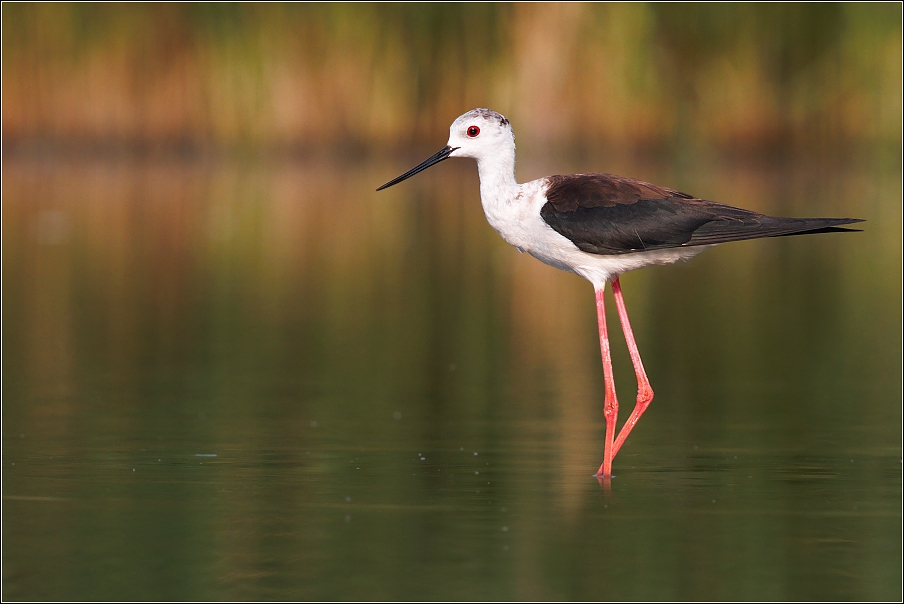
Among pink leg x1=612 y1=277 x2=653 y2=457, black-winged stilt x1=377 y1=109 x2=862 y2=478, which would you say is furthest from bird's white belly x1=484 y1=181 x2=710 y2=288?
pink leg x1=612 y1=277 x2=653 y2=457

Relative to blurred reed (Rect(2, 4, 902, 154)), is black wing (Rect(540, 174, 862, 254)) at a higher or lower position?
lower

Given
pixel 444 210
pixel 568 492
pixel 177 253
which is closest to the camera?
pixel 568 492

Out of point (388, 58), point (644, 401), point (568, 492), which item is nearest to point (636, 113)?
point (388, 58)

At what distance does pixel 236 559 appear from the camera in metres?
4.95

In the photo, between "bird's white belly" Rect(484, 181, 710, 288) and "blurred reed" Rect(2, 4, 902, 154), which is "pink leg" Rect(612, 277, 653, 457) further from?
"blurred reed" Rect(2, 4, 902, 154)

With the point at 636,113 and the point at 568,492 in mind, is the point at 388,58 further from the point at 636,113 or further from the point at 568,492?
the point at 568,492

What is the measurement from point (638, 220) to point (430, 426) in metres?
1.35

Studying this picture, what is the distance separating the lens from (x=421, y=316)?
35.8ft

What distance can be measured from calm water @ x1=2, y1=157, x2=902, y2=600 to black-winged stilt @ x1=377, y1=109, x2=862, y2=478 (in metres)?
0.79

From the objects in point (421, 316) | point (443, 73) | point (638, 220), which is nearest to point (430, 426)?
point (638, 220)

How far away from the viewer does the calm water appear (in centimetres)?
490

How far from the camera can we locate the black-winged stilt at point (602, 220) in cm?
694

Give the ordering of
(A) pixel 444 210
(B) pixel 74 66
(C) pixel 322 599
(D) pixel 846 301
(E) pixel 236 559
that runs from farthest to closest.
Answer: (B) pixel 74 66 → (A) pixel 444 210 → (D) pixel 846 301 → (E) pixel 236 559 → (C) pixel 322 599

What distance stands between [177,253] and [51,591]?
33.6 ft
